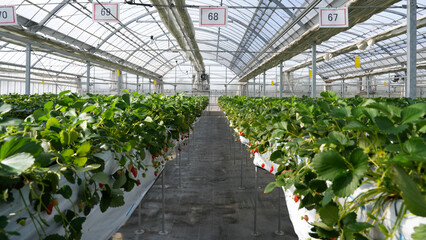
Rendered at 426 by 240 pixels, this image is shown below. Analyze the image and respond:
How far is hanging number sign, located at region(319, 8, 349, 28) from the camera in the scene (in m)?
7.14

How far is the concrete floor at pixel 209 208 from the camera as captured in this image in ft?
13.0

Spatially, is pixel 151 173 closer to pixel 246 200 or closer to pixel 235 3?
pixel 246 200

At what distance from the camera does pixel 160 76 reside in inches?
1455

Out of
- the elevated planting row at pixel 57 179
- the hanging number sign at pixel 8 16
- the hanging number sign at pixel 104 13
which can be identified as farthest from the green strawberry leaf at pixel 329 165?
the hanging number sign at pixel 8 16

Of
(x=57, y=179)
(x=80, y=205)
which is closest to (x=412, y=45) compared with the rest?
(x=80, y=205)

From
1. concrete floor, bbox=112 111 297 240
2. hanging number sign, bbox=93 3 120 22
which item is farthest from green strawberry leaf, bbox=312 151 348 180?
hanging number sign, bbox=93 3 120 22

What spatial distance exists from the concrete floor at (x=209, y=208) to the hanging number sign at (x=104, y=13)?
403 centimetres

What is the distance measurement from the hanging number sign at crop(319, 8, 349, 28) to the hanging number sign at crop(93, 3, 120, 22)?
499cm

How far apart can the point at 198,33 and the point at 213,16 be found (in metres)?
18.2

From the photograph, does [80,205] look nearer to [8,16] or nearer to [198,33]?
[8,16]

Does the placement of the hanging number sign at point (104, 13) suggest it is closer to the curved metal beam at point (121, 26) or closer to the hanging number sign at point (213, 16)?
the hanging number sign at point (213, 16)

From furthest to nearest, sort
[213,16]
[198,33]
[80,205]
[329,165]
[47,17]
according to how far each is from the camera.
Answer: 1. [198,33]
2. [47,17]
3. [213,16]
4. [80,205]
5. [329,165]

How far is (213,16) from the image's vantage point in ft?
25.3

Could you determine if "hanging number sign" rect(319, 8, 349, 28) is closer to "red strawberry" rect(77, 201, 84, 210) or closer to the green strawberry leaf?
the green strawberry leaf
